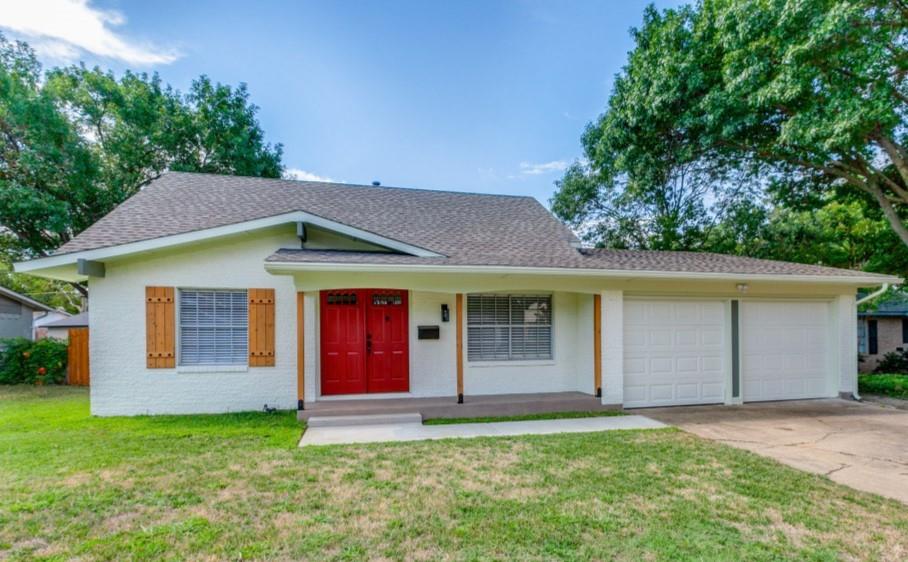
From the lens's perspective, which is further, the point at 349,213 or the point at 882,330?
the point at 882,330

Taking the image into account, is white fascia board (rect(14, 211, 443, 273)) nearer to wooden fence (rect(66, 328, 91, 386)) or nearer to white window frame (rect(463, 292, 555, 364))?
white window frame (rect(463, 292, 555, 364))

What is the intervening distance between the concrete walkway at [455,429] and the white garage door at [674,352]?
1125 mm

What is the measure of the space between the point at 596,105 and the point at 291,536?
45.9ft

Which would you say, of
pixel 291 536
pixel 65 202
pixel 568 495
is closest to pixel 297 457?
pixel 291 536

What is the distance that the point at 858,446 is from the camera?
5578 millimetres

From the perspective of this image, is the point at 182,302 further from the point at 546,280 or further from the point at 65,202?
the point at 65,202

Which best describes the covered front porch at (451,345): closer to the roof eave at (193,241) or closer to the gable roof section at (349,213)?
the roof eave at (193,241)

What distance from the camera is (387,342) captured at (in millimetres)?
7984

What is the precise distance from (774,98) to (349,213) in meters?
8.84

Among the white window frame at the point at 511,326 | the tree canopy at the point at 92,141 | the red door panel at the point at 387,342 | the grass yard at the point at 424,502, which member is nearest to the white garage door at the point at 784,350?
the white window frame at the point at 511,326

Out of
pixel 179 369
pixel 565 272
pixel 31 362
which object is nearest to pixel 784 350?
pixel 565 272

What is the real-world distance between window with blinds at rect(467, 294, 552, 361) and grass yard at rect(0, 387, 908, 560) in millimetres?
2637

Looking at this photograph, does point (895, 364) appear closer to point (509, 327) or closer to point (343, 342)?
point (509, 327)

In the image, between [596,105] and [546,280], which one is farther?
[596,105]
